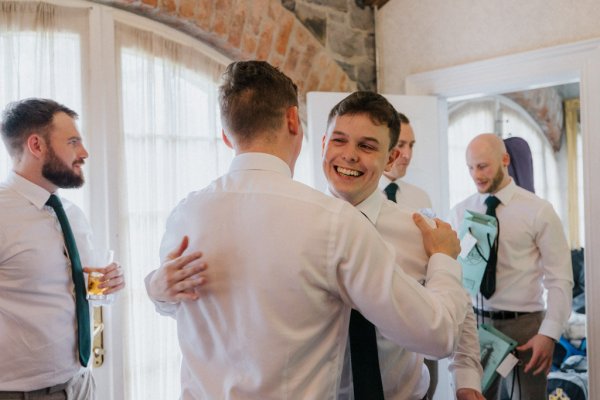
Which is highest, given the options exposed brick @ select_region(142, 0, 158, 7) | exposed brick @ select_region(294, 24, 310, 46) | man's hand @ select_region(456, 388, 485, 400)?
exposed brick @ select_region(294, 24, 310, 46)

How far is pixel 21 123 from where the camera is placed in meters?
2.25

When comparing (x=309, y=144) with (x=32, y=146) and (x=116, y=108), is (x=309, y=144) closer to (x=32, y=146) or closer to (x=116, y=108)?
(x=116, y=108)

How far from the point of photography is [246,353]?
49.0 inches

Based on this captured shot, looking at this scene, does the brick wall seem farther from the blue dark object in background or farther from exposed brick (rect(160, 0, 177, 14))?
the blue dark object in background

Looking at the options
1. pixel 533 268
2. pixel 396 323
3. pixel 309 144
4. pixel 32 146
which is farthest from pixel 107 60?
pixel 533 268

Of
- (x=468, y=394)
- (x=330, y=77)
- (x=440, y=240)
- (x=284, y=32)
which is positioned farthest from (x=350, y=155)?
(x=330, y=77)

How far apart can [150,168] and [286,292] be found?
6.20 feet

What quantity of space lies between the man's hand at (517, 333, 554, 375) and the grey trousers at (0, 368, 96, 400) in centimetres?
205

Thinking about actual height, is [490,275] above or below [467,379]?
above

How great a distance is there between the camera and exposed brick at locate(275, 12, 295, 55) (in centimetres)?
345

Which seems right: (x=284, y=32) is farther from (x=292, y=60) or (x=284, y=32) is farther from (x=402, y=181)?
(x=402, y=181)

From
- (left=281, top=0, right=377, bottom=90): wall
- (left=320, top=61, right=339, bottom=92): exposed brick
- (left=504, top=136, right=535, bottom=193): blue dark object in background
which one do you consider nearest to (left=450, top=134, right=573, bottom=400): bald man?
(left=504, top=136, right=535, bottom=193): blue dark object in background

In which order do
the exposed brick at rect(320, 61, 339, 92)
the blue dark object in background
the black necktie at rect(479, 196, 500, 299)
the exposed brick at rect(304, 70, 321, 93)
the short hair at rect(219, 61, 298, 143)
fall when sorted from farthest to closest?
the blue dark object in background, the exposed brick at rect(320, 61, 339, 92), the exposed brick at rect(304, 70, 321, 93), the black necktie at rect(479, 196, 500, 299), the short hair at rect(219, 61, 298, 143)

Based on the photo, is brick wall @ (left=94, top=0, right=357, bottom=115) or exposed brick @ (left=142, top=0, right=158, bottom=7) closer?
exposed brick @ (left=142, top=0, right=158, bottom=7)
